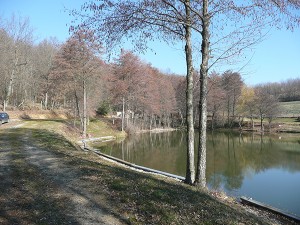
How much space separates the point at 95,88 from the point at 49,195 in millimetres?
30405

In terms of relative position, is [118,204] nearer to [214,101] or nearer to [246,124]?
[214,101]

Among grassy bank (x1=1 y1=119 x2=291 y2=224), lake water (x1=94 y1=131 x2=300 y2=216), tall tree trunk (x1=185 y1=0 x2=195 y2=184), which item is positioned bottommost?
lake water (x1=94 y1=131 x2=300 y2=216)

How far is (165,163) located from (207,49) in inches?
651

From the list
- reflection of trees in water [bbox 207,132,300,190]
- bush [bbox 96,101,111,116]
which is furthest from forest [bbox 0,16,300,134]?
reflection of trees in water [bbox 207,132,300,190]

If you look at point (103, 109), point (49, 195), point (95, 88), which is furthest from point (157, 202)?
point (103, 109)

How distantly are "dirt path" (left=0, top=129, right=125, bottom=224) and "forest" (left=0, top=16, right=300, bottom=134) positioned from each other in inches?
233

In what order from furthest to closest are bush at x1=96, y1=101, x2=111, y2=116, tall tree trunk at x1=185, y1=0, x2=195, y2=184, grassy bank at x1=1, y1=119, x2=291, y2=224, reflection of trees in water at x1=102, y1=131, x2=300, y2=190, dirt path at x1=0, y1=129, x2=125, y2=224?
bush at x1=96, y1=101, x2=111, y2=116 < reflection of trees in water at x1=102, y1=131, x2=300, y2=190 < tall tree trunk at x1=185, y1=0, x2=195, y2=184 < grassy bank at x1=1, y1=119, x2=291, y2=224 < dirt path at x1=0, y1=129, x2=125, y2=224

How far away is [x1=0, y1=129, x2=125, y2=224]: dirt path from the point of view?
6.57 metres

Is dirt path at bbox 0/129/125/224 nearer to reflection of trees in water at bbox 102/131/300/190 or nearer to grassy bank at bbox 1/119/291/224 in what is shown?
grassy bank at bbox 1/119/291/224

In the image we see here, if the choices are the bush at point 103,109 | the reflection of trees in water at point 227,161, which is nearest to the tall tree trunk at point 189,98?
the reflection of trees in water at point 227,161

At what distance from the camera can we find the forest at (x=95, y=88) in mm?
33531

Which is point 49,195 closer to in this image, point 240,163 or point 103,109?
point 240,163

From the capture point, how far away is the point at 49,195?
7.93 m

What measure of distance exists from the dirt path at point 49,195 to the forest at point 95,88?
19.5 feet
